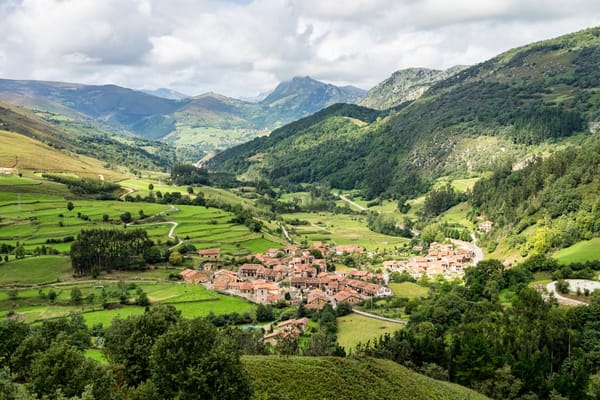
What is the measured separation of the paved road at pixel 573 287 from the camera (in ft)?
184

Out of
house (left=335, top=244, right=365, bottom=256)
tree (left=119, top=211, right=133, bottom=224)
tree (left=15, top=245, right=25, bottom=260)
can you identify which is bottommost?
house (left=335, top=244, right=365, bottom=256)

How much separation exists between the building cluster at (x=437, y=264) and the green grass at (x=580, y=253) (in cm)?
1684

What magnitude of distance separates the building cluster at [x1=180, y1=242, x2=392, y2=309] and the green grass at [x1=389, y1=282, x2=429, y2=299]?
7.15ft

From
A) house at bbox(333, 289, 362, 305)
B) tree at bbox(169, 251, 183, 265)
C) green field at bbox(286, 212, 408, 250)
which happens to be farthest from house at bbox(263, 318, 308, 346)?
green field at bbox(286, 212, 408, 250)

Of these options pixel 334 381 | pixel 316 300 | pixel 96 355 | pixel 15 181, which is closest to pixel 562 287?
pixel 316 300

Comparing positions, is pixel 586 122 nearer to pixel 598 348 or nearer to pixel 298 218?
pixel 298 218

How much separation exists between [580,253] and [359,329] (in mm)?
39804

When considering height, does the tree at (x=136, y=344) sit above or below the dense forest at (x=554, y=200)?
below

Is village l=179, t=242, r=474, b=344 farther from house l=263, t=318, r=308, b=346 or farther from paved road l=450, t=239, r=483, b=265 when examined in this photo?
paved road l=450, t=239, r=483, b=265

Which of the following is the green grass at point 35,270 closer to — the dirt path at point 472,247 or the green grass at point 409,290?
the green grass at point 409,290

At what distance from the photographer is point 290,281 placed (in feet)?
259

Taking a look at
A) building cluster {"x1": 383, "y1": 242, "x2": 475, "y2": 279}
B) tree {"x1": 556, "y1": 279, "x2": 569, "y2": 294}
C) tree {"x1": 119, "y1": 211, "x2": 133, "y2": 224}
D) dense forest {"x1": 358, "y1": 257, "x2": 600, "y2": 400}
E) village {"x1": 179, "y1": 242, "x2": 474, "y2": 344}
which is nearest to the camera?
dense forest {"x1": 358, "y1": 257, "x2": 600, "y2": 400}

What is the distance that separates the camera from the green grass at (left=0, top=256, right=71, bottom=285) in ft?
221

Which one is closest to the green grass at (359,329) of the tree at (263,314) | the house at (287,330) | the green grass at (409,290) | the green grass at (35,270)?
the house at (287,330)
